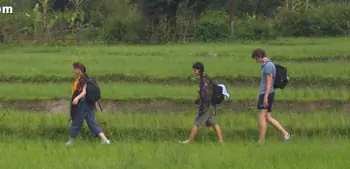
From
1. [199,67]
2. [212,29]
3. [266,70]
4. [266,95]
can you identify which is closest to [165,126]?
[199,67]

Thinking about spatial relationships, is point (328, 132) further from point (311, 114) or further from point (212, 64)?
point (212, 64)

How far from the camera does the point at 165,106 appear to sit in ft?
54.4

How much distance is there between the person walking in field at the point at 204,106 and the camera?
12141 mm

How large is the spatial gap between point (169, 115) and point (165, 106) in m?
2.30

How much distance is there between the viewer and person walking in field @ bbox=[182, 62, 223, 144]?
12.1 m

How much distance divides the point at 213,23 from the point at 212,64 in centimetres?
1639

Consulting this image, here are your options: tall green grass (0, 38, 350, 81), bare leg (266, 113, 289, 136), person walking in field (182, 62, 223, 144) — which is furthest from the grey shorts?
tall green grass (0, 38, 350, 81)

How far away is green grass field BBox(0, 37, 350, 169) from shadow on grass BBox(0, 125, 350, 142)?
0.02 meters

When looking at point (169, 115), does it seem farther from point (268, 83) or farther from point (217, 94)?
point (268, 83)

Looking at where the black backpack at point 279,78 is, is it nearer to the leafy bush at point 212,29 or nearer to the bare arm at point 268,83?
the bare arm at point 268,83

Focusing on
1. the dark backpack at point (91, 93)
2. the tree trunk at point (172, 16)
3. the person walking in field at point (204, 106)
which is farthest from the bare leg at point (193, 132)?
the tree trunk at point (172, 16)

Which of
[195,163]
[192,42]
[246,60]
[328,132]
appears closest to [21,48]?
[192,42]

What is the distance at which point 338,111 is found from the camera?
1544 centimetres

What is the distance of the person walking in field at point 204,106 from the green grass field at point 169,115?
307mm
